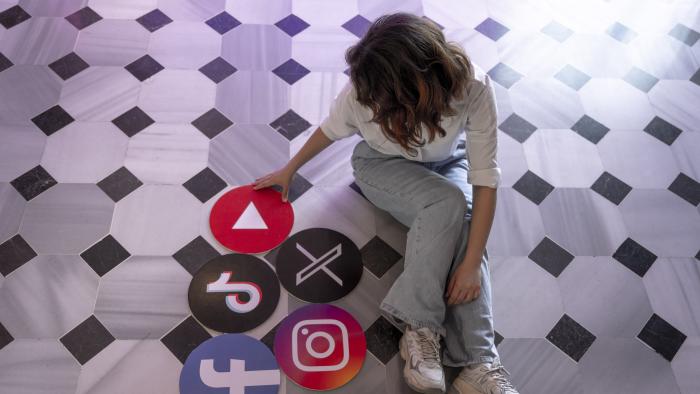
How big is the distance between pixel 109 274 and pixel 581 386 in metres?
1.34

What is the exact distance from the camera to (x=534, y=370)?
1.51 metres

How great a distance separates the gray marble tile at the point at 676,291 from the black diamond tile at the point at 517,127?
0.61 m

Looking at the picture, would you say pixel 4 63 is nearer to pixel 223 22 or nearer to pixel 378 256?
→ pixel 223 22

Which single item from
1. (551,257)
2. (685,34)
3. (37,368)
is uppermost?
(685,34)

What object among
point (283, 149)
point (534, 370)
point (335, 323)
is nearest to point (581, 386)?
point (534, 370)

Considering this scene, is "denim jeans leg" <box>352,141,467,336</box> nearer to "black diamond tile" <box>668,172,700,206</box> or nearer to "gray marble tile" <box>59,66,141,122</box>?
"black diamond tile" <box>668,172,700,206</box>

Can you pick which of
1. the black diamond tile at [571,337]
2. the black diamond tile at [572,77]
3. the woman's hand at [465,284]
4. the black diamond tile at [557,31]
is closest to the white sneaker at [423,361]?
the woman's hand at [465,284]

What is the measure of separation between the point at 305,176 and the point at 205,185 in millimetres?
326

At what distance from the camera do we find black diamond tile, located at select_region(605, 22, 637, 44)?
7.91ft

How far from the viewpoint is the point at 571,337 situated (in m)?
1.58

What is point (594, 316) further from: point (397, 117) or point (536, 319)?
point (397, 117)

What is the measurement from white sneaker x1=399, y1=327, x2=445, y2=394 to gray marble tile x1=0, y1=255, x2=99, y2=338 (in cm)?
87

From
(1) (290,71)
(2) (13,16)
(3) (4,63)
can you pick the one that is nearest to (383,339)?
(1) (290,71)

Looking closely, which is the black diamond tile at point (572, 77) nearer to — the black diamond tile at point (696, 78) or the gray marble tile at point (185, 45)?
the black diamond tile at point (696, 78)
